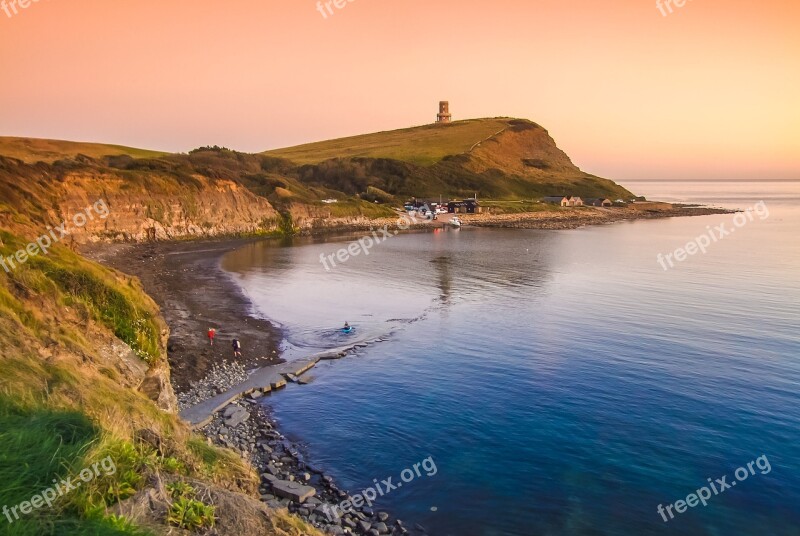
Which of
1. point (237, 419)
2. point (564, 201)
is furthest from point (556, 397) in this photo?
point (564, 201)

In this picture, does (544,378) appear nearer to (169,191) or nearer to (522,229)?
(169,191)

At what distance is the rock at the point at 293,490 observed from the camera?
1766 cm

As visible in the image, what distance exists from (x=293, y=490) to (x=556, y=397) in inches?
599

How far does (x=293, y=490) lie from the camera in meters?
17.9

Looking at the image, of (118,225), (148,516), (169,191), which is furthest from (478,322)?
(169,191)

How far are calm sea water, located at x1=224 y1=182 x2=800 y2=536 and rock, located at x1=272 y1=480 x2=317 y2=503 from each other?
2.02 m

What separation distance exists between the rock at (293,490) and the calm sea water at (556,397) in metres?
2.02

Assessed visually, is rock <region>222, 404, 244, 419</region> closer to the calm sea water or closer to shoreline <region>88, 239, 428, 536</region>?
shoreline <region>88, 239, 428, 536</region>

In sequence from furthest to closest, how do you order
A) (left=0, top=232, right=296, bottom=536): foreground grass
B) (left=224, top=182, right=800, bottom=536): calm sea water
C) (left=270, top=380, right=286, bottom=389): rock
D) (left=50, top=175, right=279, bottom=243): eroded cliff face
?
(left=50, top=175, right=279, bottom=243): eroded cliff face, (left=270, top=380, right=286, bottom=389): rock, (left=224, top=182, right=800, bottom=536): calm sea water, (left=0, top=232, right=296, bottom=536): foreground grass

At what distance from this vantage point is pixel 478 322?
43281mm

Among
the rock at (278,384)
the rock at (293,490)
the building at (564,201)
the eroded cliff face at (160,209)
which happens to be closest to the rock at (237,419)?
the rock at (278,384)

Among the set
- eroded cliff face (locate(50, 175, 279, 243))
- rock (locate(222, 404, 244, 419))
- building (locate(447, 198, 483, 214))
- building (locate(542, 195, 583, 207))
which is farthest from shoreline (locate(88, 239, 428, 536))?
building (locate(542, 195, 583, 207))

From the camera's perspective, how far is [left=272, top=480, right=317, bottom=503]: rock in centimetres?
1766

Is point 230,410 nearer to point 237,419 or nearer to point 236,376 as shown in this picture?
point 237,419
